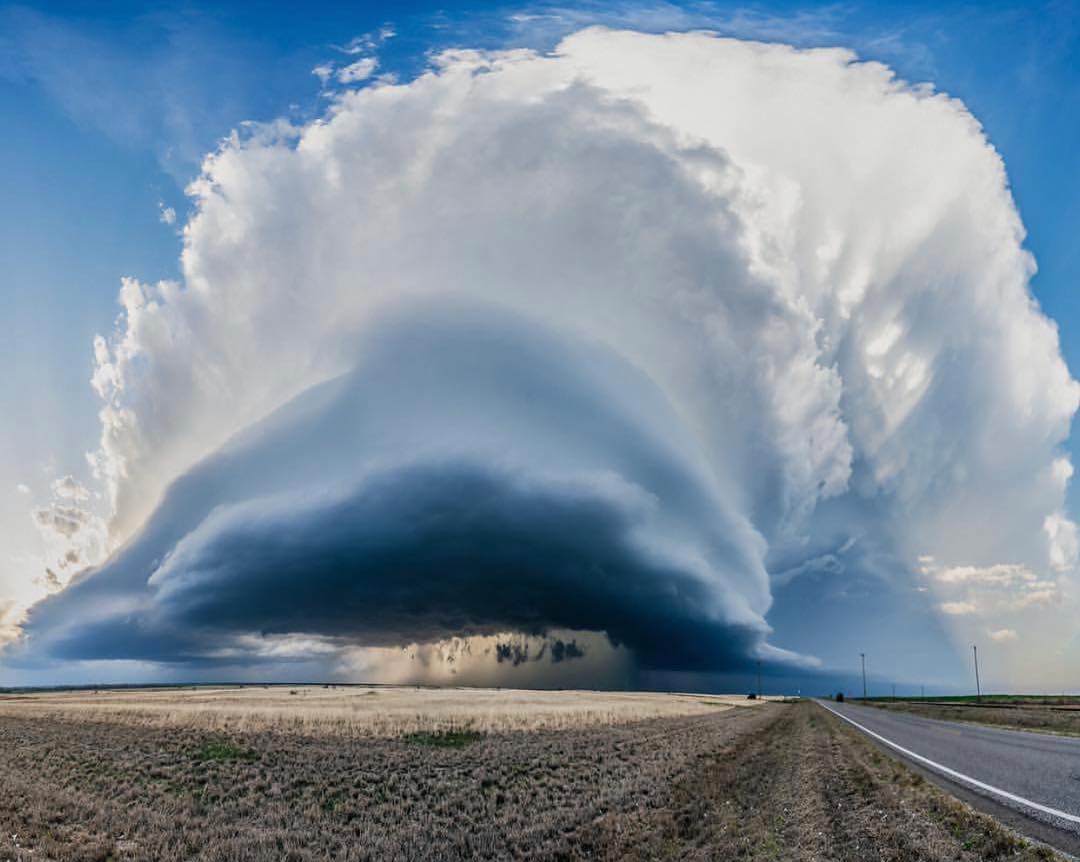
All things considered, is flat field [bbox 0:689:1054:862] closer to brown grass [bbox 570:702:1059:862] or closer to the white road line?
brown grass [bbox 570:702:1059:862]

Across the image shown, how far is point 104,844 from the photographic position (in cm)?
1586

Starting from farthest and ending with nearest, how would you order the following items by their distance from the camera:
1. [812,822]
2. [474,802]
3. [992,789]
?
1. [474,802]
2. [992,789]
3. [812,822]

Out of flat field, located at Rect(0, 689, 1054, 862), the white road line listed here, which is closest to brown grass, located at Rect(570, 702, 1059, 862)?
flat field, located at Rect(0, 689, 1054, 862)

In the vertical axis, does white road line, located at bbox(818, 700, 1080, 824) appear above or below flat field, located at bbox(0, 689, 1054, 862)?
above

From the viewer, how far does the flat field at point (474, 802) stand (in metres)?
14.0

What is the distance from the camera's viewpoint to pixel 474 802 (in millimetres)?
19438

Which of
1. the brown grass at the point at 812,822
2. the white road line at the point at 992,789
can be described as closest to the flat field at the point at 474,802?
the brown grass at the point at 812,822

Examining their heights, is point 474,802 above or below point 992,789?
below

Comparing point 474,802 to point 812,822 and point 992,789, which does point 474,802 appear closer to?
point 812,822

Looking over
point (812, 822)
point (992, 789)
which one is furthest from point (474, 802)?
point (992, 789)

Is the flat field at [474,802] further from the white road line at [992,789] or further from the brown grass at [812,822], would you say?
the white road line at [992,789]

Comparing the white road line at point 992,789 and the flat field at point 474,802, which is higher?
the white road line at point 992,789

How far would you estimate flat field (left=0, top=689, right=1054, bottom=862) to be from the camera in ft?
46.0

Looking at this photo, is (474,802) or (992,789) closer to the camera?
(992,789)
